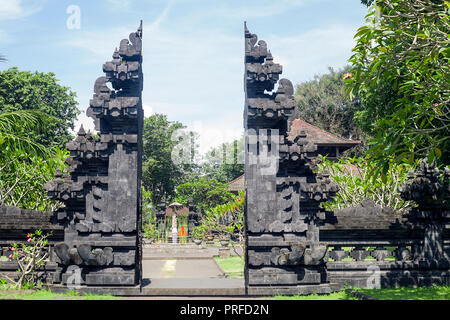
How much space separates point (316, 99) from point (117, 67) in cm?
3985

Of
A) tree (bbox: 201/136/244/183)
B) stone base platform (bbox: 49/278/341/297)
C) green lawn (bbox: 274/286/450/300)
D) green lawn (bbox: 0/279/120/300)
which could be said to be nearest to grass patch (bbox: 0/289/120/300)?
green lawn (bbox: 0/279/120/300)

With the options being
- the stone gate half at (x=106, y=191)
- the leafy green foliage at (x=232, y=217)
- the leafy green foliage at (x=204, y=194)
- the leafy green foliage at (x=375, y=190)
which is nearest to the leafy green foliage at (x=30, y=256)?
the stone gate half at (x=106, y=191)

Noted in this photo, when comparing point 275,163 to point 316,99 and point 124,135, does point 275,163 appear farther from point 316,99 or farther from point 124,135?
point 316,99

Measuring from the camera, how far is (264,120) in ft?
31.6

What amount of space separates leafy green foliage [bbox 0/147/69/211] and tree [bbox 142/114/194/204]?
106 feet

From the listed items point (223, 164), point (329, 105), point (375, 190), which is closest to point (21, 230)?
point (375, 190)

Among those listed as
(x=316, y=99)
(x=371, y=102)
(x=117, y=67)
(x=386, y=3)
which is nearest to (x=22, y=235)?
(x=117, y=67)

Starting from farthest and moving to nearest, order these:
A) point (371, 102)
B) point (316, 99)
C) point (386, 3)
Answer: point (316, 99) → point (371, 102) → point (386, 3)

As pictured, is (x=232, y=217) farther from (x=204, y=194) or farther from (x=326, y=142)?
(x=204, y=194)

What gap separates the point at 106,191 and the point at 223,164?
149 feet

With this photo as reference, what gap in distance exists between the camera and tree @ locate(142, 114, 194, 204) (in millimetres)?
48625

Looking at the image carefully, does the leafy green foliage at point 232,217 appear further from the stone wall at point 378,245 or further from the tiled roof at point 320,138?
the tiled roof at point 320,138

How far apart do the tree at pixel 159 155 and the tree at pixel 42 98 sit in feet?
33.6
